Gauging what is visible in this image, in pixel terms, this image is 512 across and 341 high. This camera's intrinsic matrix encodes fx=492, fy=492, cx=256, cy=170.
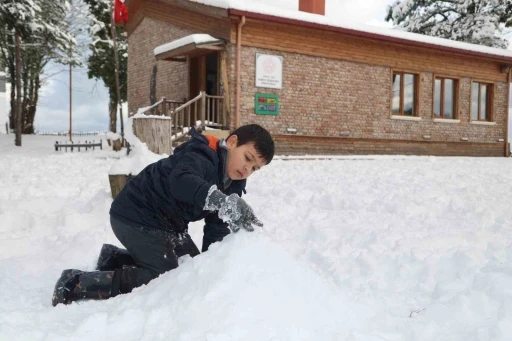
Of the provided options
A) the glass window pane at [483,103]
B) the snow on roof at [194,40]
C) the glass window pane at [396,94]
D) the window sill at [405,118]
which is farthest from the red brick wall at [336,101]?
the glass window pane at [483,103]

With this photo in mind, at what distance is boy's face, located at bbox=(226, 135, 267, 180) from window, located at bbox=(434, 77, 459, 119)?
1663 centimetres

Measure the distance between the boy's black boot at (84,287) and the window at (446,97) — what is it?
17.1 m

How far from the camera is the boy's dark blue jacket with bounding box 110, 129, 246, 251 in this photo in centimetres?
266

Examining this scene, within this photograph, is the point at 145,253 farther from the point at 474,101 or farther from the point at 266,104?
the point at 474,101

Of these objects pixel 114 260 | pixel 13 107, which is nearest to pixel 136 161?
pixel 114 260

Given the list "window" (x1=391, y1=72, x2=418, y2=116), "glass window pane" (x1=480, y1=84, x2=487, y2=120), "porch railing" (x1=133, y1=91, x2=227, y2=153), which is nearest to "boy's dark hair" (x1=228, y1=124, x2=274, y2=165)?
"porch railing" (x1=133, y1=91, x2=227, y2=153)

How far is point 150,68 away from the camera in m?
17.8

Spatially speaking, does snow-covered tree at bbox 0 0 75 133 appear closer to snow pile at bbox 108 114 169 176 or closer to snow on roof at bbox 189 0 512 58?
snow on roof at bbox 189 0 512 58

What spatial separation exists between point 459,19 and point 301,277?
89.5ft

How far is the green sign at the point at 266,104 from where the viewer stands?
13953mm

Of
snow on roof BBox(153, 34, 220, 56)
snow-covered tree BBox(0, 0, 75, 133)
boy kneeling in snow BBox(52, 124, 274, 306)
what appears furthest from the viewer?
snow-covered tree BBox(0, 0, 75, 133)

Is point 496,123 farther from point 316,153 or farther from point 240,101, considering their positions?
point 240,101

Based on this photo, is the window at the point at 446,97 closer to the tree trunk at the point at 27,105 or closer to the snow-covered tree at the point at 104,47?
the snow-covered tree at the point at 104,47

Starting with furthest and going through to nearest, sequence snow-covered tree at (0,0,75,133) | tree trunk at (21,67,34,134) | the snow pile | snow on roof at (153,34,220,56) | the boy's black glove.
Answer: tree trunk at (21,67,34,134)
snow-covered tree at (0,0,75,133)
snow on roof at (153,34,220,56)
the snow pile
the boy's black glove
